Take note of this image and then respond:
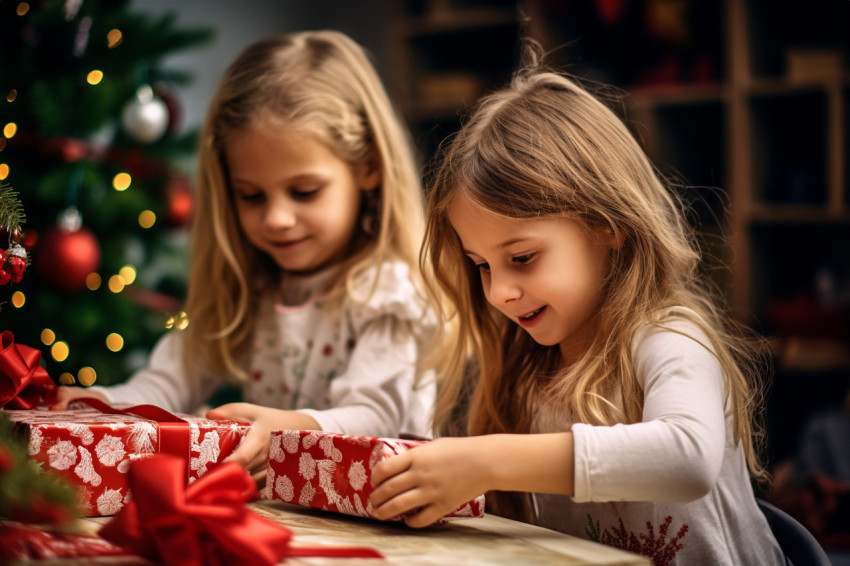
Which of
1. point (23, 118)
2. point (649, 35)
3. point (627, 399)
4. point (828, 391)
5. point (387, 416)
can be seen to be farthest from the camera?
point (649, 35)

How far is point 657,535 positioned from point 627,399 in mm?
159

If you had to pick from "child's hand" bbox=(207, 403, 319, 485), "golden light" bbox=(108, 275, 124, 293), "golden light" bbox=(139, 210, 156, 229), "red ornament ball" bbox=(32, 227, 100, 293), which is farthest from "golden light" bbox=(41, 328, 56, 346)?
"child's hand" bbox=(207, 403, 319, 485)

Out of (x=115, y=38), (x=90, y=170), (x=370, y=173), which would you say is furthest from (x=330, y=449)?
(x=115, y=38)

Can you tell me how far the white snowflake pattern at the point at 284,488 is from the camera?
93 centimetres

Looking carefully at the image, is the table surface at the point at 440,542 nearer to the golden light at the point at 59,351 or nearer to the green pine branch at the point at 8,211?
the green pine branch at the point at 8,211

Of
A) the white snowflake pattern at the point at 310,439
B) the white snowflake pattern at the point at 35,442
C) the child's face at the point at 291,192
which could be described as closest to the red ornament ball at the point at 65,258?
the child's face at the point at 291,192

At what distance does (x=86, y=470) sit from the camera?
90 centimetres

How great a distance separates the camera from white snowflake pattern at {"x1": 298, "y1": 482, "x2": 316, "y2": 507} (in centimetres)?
90

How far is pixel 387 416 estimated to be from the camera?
1304 mm

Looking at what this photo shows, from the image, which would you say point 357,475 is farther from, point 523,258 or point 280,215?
point 280,215

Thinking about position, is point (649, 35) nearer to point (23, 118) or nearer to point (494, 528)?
point (23, 118)

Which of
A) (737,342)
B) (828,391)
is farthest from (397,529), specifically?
(828,391)

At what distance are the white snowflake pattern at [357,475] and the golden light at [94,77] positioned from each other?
4.52 ft

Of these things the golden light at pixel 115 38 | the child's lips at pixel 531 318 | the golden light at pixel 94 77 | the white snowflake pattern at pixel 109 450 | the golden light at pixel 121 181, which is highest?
A: the golden light at pixel 115 38
